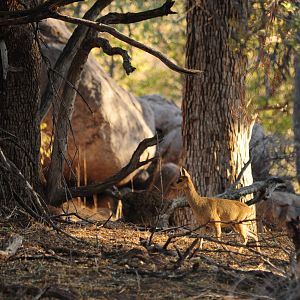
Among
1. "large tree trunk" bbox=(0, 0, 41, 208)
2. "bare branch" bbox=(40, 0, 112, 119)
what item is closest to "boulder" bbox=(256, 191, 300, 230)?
"bare branch" bbox=(40, 0, 112, 119)

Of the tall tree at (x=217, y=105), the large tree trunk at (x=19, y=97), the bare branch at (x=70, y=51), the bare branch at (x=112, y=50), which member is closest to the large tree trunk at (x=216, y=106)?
the tall tree at (x=217, y=105)

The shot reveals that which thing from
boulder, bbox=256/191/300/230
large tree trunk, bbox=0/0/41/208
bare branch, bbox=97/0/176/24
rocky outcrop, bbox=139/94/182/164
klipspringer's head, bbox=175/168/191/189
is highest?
bare branch, bbox=97/0/176/24

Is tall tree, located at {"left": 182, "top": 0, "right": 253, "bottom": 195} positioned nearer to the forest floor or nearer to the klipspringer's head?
the klipspringer's head

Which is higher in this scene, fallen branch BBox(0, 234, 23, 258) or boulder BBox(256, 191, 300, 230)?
fallen branch BBox(0, 234, 23, 258)

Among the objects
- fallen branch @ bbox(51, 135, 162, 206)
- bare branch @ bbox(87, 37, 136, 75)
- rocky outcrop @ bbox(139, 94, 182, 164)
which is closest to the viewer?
bare branch @ bbox(87, 37, 136, 75)

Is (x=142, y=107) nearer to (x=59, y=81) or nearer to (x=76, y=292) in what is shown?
(x=59, y=81)

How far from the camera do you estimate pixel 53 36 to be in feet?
48.6

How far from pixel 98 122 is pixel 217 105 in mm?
4147

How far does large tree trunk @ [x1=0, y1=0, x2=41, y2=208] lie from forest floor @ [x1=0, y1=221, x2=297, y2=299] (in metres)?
1.00

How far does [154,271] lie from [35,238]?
160cm

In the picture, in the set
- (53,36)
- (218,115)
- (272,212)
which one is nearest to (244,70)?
(218,115)

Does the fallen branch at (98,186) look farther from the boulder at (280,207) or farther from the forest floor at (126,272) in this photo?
the boulder at (280,207)

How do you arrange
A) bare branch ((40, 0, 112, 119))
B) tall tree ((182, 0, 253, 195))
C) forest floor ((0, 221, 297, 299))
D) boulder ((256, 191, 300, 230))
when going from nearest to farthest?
forest floor ((0, 221, 297, 299)) < bare branch ((40, 0, 112, 119)) < tall tree ((182, 0, 253, 195)) < boulder ((256, 191, 300, 230))

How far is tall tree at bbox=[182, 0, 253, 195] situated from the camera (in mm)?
10984
